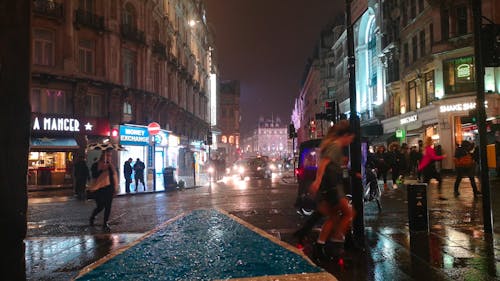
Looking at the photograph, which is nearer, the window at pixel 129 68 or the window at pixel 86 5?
the window at pixel 86 5

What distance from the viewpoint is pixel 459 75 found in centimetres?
3069

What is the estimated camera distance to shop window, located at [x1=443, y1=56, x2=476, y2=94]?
30.2 metres

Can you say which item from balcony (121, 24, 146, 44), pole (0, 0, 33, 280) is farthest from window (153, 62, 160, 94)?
pole (0, 0, 33, 280)

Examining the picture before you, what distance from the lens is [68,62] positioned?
1156 inches

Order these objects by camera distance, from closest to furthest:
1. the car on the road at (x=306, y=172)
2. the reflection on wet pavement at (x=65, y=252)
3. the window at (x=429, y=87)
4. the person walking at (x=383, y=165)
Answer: the reflection on wet pavement at (x=65, y=252)
the car on the road at (x=306, y=172)
the person walking at (x=383, y=165)
the window at (x=429, y=87)

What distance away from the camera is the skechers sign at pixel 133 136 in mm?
33000

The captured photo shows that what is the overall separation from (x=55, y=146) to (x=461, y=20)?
28.3 m

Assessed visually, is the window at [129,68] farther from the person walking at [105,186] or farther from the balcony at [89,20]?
the person walking at [105,186]

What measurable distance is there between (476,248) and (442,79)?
2718 centimetres

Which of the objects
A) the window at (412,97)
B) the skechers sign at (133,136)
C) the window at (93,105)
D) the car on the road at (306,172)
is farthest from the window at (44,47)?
the window at (412,97)

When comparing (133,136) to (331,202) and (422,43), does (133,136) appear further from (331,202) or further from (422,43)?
(331,202)

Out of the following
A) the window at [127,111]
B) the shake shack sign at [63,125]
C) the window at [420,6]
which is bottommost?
the shake shack sign at [63,125]

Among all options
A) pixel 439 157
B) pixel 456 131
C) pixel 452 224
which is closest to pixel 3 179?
pixel 452 224

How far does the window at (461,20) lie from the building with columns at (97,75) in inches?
884
